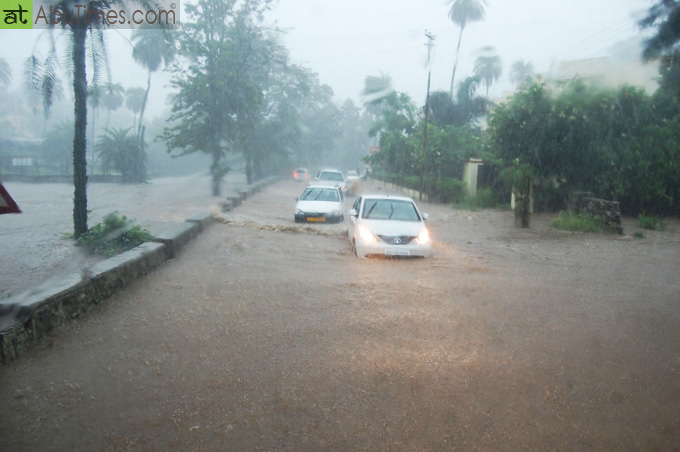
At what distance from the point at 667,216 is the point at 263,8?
73.7 feet

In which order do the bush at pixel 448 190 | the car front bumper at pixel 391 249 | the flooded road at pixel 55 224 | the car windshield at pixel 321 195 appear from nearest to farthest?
the flooded road at pixel 55 224 → the car front bumper at pixel 391 249 → the car windshield at pixel 321 195 → the bush at pixel 448 190

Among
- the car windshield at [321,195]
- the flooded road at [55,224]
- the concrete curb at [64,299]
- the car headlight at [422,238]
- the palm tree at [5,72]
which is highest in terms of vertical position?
the palm tree at [5,72]

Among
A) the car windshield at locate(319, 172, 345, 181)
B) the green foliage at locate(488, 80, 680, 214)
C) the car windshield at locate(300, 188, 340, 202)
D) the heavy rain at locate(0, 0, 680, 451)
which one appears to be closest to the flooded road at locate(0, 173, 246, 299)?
the heavy rain at locate(0, 0, 680, 451)

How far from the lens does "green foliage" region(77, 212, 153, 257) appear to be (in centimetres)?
1052

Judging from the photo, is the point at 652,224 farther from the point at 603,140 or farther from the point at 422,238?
the point at 422,238

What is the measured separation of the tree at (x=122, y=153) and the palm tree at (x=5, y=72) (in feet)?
125

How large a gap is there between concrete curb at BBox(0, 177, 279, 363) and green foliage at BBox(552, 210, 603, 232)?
1184 cm

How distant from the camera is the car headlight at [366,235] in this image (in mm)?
9306

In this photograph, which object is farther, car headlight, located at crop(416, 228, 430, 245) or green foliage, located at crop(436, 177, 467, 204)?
green foliage, located at crop(436, 177, 467, 204)

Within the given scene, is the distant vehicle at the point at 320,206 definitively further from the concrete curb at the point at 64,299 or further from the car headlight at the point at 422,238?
the concrete curb at the point at 64,299

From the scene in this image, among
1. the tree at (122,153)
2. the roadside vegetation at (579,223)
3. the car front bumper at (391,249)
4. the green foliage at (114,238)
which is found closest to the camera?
the car front bumper at (391,249)

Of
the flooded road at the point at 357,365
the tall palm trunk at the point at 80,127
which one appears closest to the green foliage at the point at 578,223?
the flooded road at the point at 357,365

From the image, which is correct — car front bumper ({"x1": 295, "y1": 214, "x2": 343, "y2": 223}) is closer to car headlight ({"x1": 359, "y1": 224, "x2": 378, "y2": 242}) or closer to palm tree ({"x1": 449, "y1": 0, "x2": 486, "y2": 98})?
car headlight ({"x1": 359, "y1": 224, "x2": 378, "y2": 242})

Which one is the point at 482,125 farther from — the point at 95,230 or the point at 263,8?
the point at 95,230
